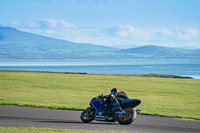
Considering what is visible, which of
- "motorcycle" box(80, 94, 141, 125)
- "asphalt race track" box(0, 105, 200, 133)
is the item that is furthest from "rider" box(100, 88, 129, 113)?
"asphalt race track" box(0, 105, 200, 133)

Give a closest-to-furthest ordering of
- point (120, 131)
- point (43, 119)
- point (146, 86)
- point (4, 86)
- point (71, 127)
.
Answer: point (120, 131) < point (71, 127) < point (43, 119) < point (4, 86) < point (146, 86)

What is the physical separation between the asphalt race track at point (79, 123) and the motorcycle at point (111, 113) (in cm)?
28

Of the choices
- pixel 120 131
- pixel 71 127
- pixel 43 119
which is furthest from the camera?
pixel 43 119

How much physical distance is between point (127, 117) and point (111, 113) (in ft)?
2.31

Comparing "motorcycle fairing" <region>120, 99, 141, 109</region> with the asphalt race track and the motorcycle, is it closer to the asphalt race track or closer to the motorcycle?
the motorcycle

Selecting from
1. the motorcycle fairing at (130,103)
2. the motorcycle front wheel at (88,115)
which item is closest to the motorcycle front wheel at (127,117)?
the motorcycle fairing at (130,103)

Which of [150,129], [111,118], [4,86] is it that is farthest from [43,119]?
[4,86]

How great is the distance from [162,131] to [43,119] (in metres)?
5.31

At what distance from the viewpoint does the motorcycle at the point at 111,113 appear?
12430 millimetres

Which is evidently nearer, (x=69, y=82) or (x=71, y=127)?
(x=71, y=127)

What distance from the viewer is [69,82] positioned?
36.9 metres

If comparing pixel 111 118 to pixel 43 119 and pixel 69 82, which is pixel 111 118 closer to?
pixel 43 119

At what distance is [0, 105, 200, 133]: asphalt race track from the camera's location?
12.6 metres

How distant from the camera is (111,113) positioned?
12977mm
